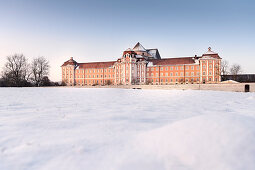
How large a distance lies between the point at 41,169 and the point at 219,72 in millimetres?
57409

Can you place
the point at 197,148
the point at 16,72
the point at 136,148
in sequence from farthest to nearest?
the point at 16,72 < the point at 136,148 < the point at 197,148

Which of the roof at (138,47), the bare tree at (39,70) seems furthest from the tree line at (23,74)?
the roof at (138,47)

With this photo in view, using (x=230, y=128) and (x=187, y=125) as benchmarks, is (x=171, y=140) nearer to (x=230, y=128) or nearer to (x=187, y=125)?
(x=187, y=125)

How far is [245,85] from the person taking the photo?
→ 24.1 meters

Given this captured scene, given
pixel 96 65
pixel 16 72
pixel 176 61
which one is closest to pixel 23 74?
pixel 16 72

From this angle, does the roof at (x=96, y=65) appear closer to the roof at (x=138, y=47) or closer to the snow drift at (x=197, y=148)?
the roof at (x=138, y=47)

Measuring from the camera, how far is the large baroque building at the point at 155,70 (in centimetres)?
5212

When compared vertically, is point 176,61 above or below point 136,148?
above

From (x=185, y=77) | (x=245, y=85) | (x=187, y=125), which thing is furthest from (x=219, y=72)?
(x=187, y=125)

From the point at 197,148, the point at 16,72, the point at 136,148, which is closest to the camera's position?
the point at 197,148

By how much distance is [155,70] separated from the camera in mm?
59188

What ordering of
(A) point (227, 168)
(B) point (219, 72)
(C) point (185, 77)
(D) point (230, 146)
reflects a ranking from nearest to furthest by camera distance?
(A) point (227, 168) < (D) point (230, 146) < (B) point (219, 72) < (C) point (185, 77)

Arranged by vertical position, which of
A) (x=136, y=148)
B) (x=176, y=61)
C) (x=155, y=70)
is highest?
(x=176, y=61)

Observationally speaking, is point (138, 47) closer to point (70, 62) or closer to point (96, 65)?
point (96, 65)
